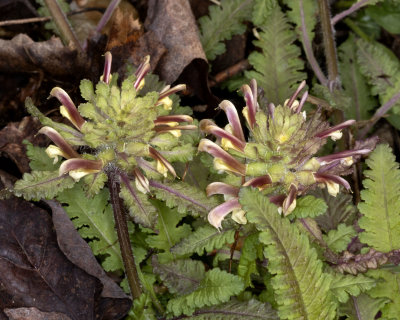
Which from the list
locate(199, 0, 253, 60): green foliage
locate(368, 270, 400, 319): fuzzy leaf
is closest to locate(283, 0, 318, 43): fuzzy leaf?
locate(199, 0, 253, 60): green foliage

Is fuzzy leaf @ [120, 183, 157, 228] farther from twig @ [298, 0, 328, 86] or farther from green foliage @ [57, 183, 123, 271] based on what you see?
twig @ [298, 0, 328, 86]

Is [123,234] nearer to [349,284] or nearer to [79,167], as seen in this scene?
[79,167]

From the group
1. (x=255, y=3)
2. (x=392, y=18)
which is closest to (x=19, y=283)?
(x=255, y=3)

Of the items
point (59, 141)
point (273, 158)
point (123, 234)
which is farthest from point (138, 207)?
point (273, 158)

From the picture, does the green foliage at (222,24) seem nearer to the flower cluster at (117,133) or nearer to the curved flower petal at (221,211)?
the flower cluster at (117,133)

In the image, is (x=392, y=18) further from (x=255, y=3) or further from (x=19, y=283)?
(x=19, y=283)
